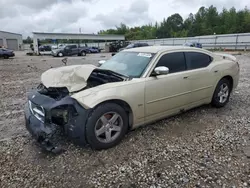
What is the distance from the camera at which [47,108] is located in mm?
2734

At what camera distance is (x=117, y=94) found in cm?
289

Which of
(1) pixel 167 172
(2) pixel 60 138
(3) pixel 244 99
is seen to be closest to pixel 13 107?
(2) pixel 60 138

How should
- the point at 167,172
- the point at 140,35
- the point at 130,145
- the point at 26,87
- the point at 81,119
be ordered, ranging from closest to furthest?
the point at 167,172
the point at 81,119
the point at 130,145
the point at 26,87
the point at 140,35

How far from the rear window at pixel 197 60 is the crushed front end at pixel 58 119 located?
7.65 feet

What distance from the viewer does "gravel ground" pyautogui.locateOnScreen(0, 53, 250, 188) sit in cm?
238

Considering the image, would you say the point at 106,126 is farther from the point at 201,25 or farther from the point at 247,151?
the point at 201,25

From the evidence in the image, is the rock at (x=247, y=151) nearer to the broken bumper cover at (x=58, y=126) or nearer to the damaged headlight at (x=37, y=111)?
the broken bumper cover at (x=58, y=126)

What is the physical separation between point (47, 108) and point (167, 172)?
1781 mm

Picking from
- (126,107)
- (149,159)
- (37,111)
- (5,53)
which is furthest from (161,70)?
(5,53)

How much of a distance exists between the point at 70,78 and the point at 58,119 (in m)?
0.68

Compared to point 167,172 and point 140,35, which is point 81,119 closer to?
point 167,172

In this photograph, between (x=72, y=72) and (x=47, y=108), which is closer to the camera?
(x=47, y=108)

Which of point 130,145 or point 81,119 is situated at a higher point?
point 81,119

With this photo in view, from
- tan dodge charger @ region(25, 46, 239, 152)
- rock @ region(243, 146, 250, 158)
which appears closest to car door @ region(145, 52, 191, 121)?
tan dodge charger @ region(25, 46, 239, 152)
